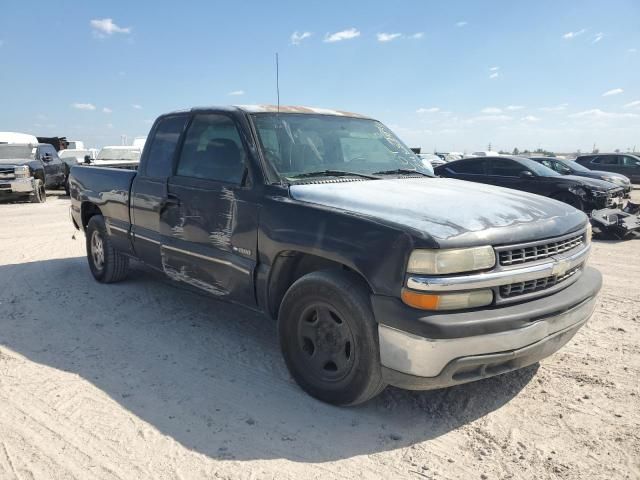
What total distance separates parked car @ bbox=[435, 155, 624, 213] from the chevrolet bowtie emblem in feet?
27.0

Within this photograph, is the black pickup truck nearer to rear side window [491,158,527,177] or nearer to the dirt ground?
the dirt ground

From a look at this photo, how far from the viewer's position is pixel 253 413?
3062 mm

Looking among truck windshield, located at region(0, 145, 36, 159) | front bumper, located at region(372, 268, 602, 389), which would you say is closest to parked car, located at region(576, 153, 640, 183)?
truck windshield, located at region(0, 145, 36, 159)

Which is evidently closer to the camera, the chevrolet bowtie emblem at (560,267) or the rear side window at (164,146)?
the chevrolet bowtie emblem at (560,267)

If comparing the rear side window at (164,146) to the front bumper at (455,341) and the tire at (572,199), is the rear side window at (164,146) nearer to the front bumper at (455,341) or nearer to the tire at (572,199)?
the front bumper at (455,341)

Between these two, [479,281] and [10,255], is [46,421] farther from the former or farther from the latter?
[10,255]

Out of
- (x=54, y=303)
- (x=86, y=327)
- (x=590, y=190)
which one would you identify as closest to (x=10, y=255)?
(x=54, y=303)

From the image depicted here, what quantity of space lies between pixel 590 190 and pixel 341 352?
9.24m

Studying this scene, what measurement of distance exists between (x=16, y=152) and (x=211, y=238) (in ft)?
49.0

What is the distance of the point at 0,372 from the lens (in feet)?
11.7

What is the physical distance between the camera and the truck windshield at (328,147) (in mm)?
3674

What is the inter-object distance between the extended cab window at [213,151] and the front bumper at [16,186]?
11.9m

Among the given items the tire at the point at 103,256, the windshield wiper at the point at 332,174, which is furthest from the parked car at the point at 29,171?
the windshield wiper at the point at 332,174

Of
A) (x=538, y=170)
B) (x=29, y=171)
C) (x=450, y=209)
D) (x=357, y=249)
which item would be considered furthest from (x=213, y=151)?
(x=29, y=171)
